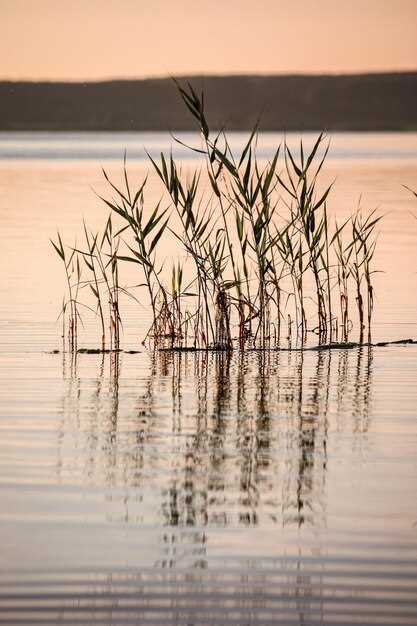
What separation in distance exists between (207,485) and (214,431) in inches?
53.1

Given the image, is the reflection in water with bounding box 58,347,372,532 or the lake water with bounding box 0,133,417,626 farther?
the reflection in water with bounding box 58,347,372,532

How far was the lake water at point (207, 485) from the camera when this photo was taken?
4887 mm

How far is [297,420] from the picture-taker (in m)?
8.04

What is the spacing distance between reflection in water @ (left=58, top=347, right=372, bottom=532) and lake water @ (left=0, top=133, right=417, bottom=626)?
15mm

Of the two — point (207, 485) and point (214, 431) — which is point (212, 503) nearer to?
point (207, 485)

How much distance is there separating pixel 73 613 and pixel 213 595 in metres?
0.47

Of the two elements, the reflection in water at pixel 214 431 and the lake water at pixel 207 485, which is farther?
the reflection in water at pixel 214 431

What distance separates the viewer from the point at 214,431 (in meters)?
7.75

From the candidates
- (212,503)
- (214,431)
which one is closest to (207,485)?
(212,503)

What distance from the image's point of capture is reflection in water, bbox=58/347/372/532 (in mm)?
6102

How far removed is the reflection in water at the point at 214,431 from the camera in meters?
6.10

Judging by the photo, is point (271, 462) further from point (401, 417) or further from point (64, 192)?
point (64, 192)

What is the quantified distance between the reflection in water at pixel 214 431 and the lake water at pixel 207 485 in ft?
0.05

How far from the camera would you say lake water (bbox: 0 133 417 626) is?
489 cm
